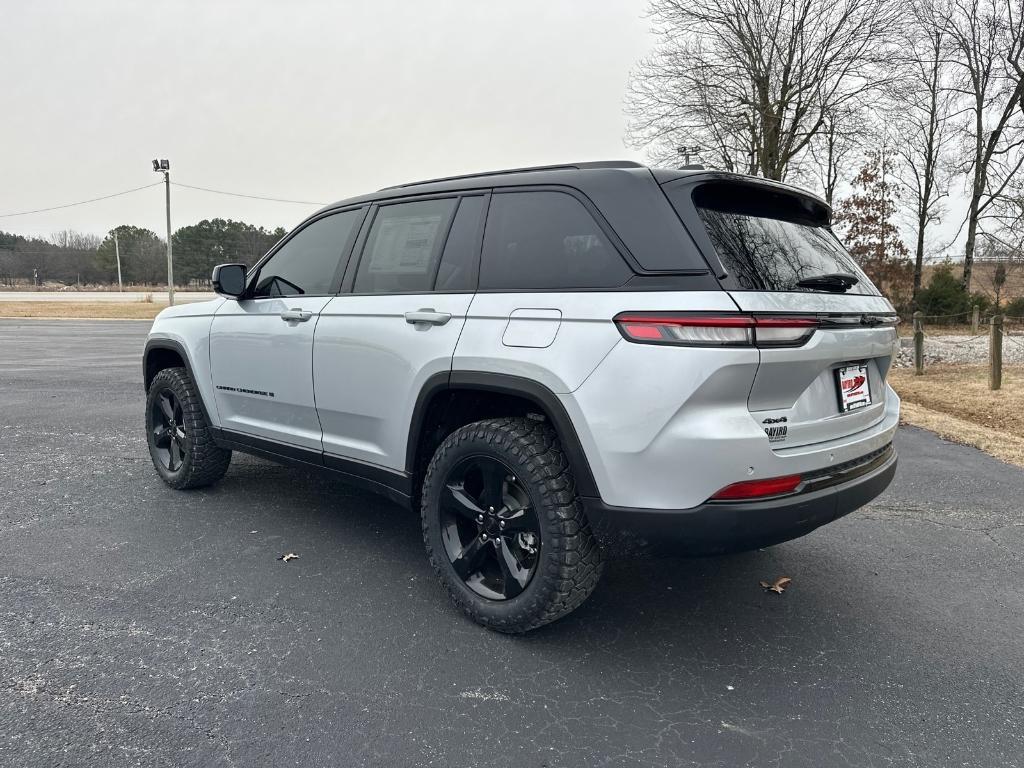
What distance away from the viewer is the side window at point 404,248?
10.7 feet

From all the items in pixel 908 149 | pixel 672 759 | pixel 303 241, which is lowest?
pixel 672 759

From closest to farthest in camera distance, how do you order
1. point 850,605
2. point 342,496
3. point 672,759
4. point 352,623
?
point 672,759, point 352,623, point 850,605, point 342,496

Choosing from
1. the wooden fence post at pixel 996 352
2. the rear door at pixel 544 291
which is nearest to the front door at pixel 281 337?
the rear door at pixel 544 291

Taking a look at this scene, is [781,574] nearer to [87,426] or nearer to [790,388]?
[790,388]

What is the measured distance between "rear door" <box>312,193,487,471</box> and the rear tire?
53.3 inches

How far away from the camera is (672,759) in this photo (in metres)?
2.11

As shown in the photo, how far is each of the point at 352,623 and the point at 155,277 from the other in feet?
305

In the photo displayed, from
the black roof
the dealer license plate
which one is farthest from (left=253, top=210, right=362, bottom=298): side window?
the dealer license plate

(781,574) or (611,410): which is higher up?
(611,410)

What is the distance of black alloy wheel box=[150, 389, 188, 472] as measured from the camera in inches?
185

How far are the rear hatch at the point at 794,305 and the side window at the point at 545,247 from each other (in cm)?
33

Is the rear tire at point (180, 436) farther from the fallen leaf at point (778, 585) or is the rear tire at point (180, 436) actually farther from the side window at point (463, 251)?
the fallen leaf at point (778, 585)

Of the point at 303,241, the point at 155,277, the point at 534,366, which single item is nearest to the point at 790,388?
the point at 534,366

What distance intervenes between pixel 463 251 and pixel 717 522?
1.58 metres
